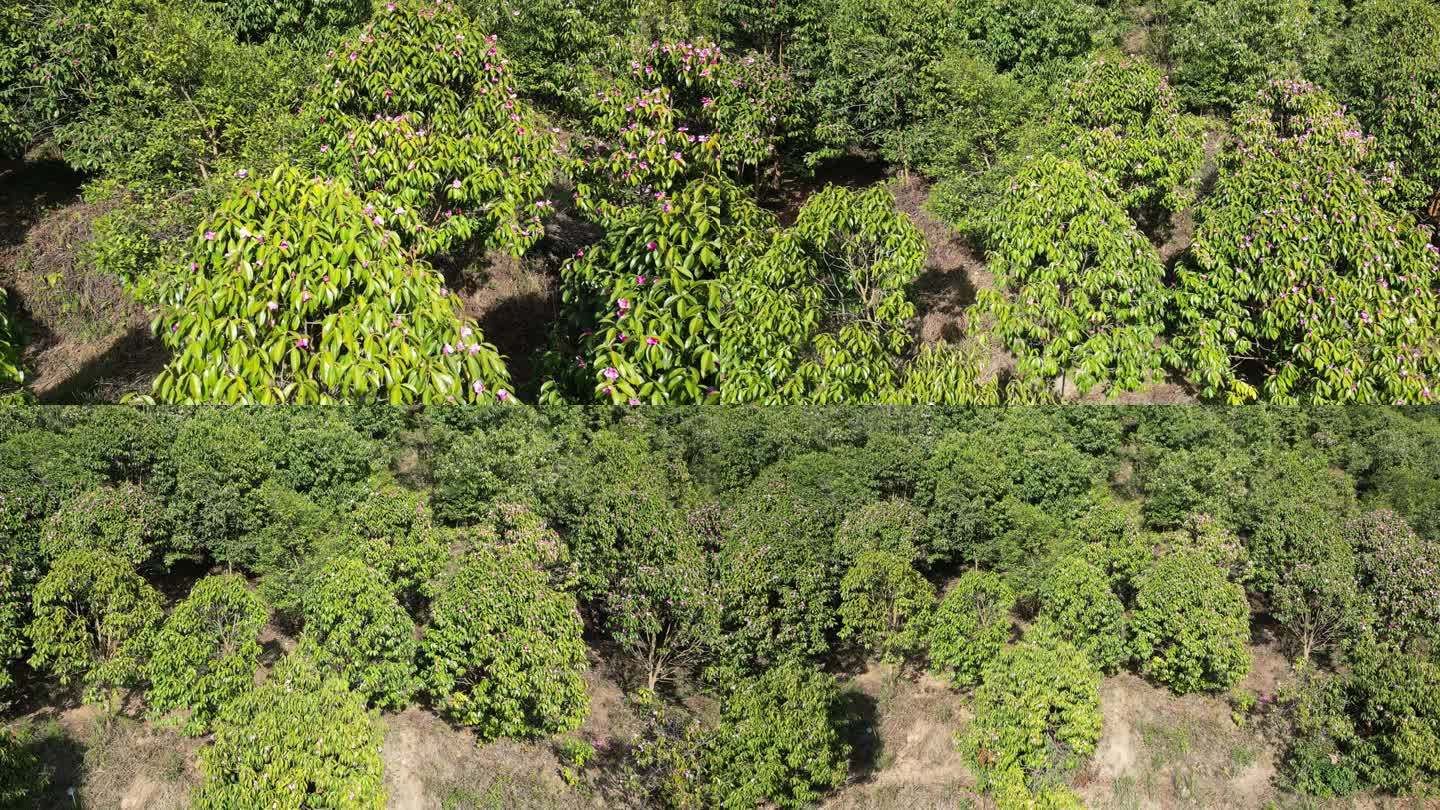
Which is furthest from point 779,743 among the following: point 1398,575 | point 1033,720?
point 1398,575

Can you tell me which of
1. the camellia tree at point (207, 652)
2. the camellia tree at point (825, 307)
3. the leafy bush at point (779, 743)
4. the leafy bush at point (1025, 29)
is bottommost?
the leafy bush at point (779, 743)

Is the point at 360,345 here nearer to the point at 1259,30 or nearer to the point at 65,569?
the point at 65,569

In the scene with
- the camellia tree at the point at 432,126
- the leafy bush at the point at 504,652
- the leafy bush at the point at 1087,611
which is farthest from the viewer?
the camellia tree at the point at 432,126

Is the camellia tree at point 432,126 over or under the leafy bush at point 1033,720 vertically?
over

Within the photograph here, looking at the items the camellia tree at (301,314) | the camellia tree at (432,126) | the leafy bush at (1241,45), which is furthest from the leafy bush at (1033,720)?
the leafy bush at (1241,45)

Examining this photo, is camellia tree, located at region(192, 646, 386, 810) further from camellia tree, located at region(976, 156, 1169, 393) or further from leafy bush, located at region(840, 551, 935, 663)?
camellia tree, located at region(976, 156, 1169, 393)

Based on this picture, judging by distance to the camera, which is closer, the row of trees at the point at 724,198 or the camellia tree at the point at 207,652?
the camellia tree at the point at 207,652

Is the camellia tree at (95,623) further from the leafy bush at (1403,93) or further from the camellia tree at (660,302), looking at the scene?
the leafy bush at (1403,93)
